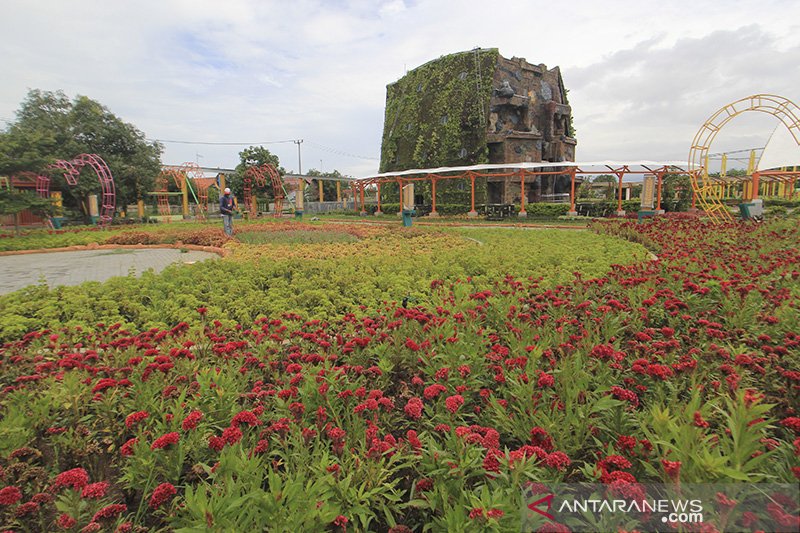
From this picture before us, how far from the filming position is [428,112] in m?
33.2

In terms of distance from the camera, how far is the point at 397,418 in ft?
7.78

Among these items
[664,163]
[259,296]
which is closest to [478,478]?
[259,296]

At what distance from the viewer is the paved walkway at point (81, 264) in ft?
24.9

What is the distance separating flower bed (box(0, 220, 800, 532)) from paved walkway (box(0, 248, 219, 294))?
482cm

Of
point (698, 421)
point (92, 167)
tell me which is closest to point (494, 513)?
point (698, 421)

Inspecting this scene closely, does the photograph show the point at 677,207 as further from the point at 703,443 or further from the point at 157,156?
the point at 157,156

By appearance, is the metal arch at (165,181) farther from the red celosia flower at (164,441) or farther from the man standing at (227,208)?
the red celosia flower at (164,441)

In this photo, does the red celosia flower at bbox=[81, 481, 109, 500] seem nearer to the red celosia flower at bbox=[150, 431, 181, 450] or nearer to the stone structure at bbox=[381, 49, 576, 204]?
the red celosia flower at bbox=[150, 431, 181, 450]

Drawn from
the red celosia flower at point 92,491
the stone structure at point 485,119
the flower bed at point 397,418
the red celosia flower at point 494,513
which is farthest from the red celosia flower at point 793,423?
the stone structure at point 485,119

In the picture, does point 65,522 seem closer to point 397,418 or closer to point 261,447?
point 261,447

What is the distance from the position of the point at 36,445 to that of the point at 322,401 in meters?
1.50

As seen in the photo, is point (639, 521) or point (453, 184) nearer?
point (639, 521)

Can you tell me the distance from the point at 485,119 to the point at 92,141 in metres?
26.3

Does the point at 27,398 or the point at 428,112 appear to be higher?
the point at 428,112
